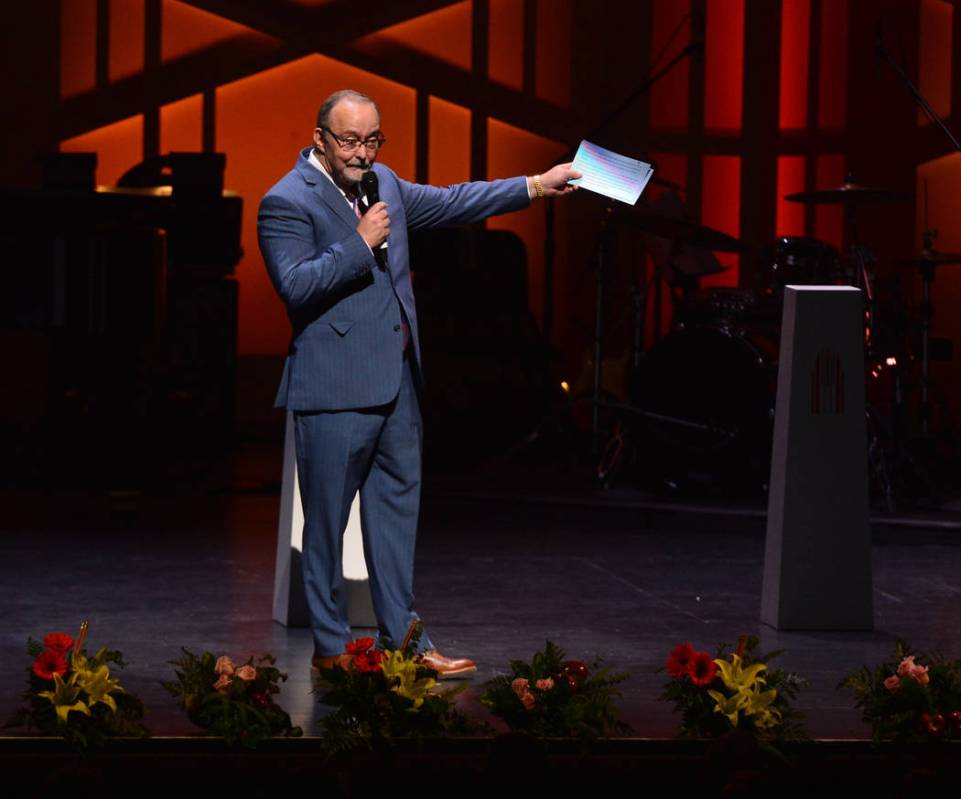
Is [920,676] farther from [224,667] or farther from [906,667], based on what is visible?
[224,667]

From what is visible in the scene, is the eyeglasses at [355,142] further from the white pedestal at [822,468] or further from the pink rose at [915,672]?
the pink rose at [915,672]

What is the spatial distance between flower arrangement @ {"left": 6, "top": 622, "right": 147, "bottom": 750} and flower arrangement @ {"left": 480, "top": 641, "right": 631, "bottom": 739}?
68 cm

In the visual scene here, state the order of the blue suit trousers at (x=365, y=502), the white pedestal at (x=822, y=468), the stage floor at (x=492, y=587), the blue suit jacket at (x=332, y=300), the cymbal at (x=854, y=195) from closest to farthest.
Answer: the blue suit jacket at (x=332, y=300) → the blue suit trousers at (x=365, y=502) → the stage floor at (x=492, y=587) → the white pedestal at (x=822, y=468) → the cymbal at (x=854, y=195)

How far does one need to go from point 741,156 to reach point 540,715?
8.15 meters

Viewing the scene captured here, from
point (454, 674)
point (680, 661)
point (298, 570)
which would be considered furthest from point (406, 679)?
point (298, 570)

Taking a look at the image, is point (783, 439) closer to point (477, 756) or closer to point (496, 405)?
point (477, 756)

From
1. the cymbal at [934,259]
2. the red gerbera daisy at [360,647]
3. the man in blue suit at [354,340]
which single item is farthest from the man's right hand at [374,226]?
the cymbal at [934,259]

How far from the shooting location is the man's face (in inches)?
147

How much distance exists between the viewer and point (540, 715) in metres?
3.29

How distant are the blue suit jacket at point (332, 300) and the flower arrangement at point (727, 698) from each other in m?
0.99

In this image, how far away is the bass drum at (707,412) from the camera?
7.74 meters

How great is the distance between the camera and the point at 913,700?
3303 mm

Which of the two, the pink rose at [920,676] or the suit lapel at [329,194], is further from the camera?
the suit lapel at [329,194]

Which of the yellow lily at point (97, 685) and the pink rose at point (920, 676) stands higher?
the pink rose at point (920, 676)
